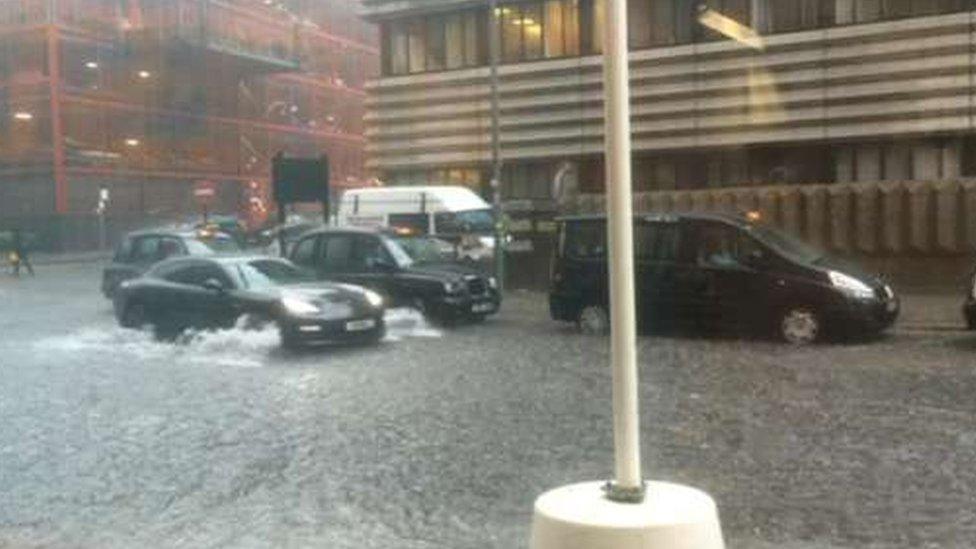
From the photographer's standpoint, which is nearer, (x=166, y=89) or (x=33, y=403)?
(x=33, y=403)

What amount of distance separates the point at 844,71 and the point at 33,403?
18.8 m

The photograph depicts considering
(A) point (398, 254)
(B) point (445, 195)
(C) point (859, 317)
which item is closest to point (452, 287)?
(A) point (398, 254)

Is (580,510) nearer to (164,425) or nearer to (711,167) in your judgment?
(164,425)

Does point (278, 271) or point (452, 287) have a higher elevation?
point (278, 271)

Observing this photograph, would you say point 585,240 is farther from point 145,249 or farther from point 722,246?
point 145,249

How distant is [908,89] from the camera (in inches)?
1008

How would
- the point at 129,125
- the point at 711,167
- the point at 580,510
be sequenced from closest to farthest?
1. the point at 580,510
2. the point at 711,167
3. the point at 129,125

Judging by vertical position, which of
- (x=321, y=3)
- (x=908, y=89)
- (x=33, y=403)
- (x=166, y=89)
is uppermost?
(x=321, y=3)

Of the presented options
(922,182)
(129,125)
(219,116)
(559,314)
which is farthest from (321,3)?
(559,314)

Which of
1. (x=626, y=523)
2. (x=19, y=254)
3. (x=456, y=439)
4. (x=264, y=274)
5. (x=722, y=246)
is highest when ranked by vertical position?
(x=722, y=246)

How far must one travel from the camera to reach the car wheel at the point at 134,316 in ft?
62.0

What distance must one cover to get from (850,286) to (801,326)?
754 mm

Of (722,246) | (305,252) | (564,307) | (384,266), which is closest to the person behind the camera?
(722,246)

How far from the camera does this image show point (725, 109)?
92.0 feet
